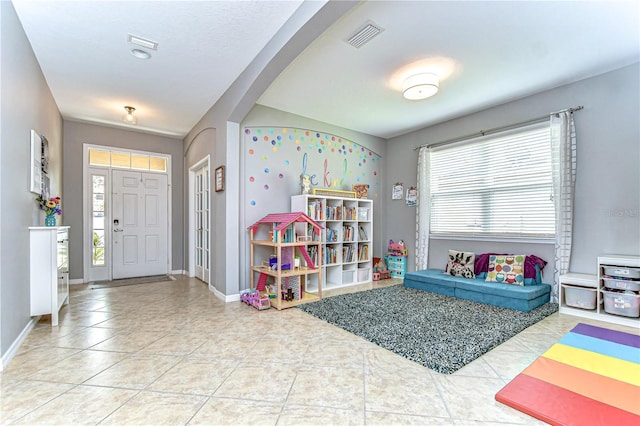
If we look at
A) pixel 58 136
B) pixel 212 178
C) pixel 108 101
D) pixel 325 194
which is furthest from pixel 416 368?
pixel 58 136

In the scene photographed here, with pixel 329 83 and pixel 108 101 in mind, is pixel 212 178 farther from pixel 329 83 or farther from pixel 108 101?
pixel 329 83

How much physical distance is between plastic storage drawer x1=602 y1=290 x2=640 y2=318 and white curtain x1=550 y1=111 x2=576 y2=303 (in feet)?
1.57

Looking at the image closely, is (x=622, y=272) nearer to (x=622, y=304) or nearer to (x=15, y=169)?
(x=622, y=304)

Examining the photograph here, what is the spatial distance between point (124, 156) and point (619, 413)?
21.8ft

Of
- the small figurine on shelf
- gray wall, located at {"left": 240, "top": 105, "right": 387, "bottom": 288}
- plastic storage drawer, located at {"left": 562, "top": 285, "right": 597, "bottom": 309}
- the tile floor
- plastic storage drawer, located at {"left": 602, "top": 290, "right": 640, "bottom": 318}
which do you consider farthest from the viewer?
the small figurine on shelf

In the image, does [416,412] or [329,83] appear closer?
[416,412]

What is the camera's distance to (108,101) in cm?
411

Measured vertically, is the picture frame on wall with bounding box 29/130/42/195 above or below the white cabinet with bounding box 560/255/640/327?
above

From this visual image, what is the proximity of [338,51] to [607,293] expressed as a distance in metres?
3.62

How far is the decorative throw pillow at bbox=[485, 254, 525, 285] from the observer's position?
3.72m

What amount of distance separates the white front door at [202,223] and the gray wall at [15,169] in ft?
7.07

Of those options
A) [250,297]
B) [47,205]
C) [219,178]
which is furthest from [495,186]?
[47,205]

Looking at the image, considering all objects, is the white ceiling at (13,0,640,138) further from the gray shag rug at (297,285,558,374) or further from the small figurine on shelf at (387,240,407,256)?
the gray shag rug at (297,285,558,374)

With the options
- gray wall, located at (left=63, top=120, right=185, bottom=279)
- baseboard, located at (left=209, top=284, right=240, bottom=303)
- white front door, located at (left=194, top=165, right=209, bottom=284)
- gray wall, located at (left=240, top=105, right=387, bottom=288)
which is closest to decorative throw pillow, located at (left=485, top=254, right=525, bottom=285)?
gray wall, located at (left=240, top=105, right=387, bottom=288)
